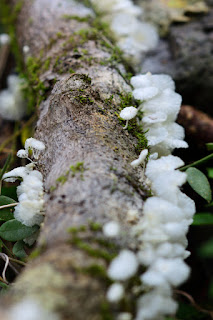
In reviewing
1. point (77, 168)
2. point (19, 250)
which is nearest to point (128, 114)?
point (77, 168)

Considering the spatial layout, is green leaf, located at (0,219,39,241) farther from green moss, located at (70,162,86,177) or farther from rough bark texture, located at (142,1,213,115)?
rough bark texture, located at (142,1,213,115)

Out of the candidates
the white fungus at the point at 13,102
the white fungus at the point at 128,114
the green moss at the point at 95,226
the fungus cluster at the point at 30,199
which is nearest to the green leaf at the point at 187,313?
the green moss at the point at 95,226

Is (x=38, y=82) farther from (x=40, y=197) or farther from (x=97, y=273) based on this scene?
(x=97, y=273)

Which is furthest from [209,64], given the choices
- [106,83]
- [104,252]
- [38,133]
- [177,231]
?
[104,252]

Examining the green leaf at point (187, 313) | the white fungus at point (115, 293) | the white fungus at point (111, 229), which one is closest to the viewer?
the white fungus at point (115, 293)

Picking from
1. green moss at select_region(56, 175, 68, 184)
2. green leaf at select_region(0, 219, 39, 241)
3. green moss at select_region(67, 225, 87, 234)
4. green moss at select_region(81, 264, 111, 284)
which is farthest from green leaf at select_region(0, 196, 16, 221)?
green moss at select_region(81, 264, 111, 284)

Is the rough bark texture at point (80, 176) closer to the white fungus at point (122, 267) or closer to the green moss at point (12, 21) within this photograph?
the white fungus at point (122, 267)
